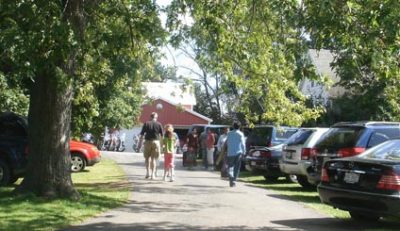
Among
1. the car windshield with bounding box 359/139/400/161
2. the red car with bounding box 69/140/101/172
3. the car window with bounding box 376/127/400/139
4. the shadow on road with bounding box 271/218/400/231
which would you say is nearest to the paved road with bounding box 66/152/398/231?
the shadow on road with bounding box 271/218/400/231

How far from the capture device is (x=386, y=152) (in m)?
10.7

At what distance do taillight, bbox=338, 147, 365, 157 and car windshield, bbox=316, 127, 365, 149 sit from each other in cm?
10

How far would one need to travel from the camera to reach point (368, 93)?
92.5 ft

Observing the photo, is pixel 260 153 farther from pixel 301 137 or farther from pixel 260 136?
pixel 301 137

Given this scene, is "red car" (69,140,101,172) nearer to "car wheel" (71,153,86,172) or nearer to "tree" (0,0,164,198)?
"car wheel" (71,153,86,172)

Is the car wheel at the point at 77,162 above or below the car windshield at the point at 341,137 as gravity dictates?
below

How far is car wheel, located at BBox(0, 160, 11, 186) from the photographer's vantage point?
52.1 ft

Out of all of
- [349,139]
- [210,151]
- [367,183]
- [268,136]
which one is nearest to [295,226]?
[367,183]

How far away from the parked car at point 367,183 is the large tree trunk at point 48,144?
4.84m

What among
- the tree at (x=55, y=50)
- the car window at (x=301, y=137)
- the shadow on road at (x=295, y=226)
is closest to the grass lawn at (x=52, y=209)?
the tree at (x=55, y=50)

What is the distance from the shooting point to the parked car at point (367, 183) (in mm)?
9586

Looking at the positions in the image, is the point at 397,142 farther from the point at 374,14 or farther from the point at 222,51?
the point at 222,51

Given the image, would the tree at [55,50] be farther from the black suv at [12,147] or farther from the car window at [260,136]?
the car window at [260,136]

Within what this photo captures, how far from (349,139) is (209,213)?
408 centimetres
